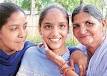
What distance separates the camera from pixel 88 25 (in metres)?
1.73

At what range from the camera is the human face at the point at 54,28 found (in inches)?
69.1

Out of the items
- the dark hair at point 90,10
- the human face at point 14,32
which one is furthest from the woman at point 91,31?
the human face at point 14,32

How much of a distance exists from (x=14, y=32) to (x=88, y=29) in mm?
479

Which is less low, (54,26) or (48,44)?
(54,26)

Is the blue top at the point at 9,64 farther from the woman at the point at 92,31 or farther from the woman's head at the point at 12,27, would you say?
the woman at the point at 92,31

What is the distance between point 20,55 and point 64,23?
38cm

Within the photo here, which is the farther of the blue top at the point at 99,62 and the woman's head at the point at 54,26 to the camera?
the woman's head at the point at 54,26

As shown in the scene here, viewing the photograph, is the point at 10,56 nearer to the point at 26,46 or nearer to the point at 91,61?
the point at 26,46

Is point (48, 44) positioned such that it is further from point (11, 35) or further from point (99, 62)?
point (99, 62)

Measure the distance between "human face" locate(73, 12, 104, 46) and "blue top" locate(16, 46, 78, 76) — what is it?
0.86ft

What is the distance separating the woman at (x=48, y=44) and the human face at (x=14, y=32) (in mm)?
95

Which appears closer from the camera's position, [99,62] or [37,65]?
[99,62]

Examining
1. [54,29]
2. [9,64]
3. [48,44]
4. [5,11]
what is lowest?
[9,64]

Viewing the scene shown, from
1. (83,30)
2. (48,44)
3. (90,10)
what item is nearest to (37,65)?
(48,44)
